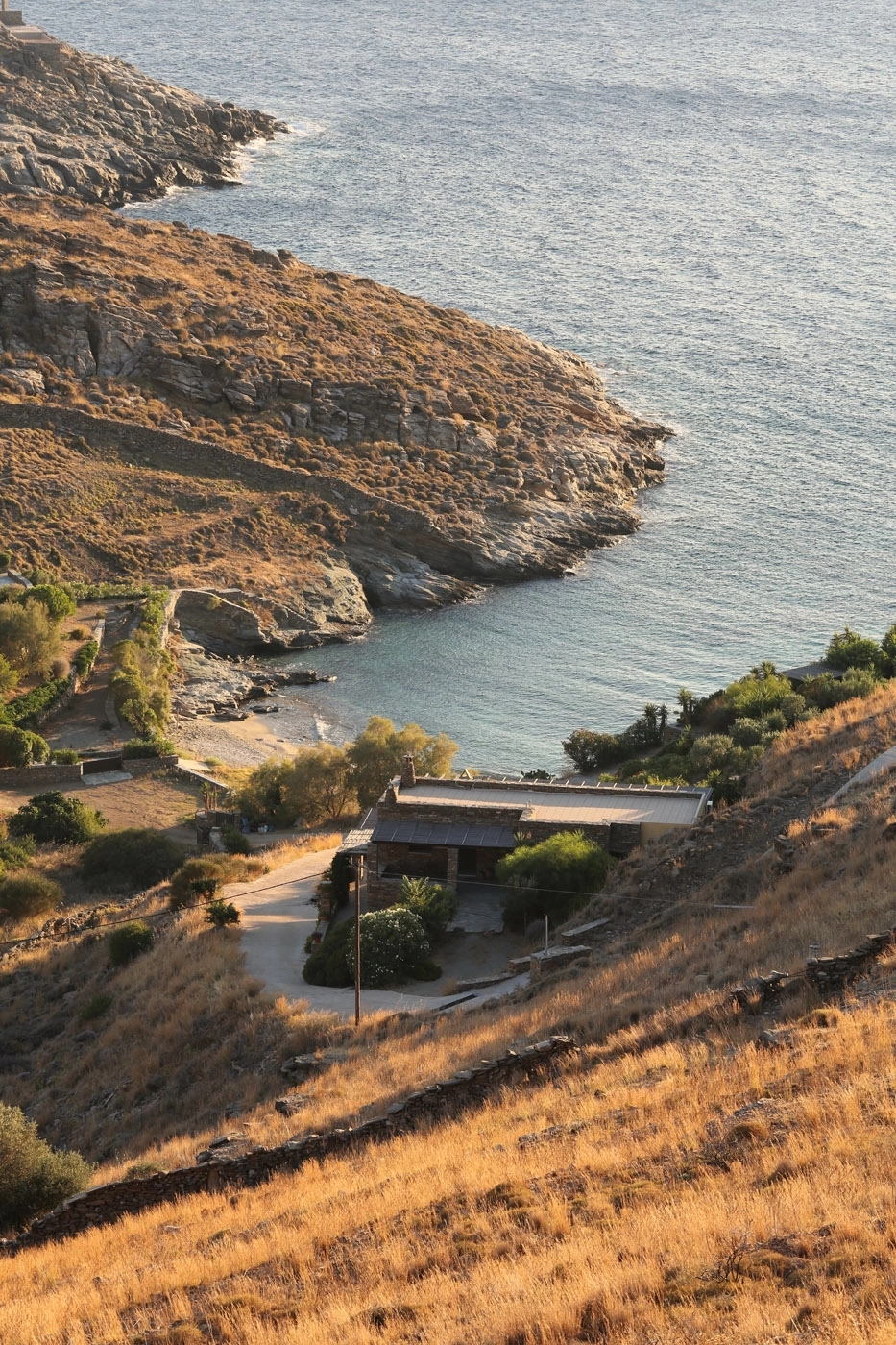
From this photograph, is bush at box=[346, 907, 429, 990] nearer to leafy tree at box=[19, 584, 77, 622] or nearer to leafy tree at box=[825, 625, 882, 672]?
leafy tree at box=[825, 625, 882, 672]

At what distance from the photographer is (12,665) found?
2518 inches

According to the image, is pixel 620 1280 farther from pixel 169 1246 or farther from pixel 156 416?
pixel 156 416

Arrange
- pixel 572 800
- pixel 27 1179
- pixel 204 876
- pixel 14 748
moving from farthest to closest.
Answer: pixel 14 748, pixel 204 876, pixel 572 800, pixel 27 1179

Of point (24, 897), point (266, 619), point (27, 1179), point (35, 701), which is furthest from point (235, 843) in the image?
point (266, 619)

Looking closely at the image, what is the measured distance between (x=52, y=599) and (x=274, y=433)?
28458 mm

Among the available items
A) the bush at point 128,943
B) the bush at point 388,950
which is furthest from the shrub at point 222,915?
the bush at point 388,950

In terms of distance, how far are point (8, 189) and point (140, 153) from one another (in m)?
26.6

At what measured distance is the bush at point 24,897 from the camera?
4503cm

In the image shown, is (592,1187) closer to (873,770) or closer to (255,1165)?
(255,1165)

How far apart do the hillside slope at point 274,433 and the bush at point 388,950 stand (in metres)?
46.2

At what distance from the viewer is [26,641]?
6450cm

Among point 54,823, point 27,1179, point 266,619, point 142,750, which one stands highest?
point 27,1179

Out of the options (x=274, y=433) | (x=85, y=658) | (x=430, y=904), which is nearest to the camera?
(x=430, y=904)

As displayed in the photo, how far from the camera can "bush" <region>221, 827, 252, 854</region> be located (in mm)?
49594
